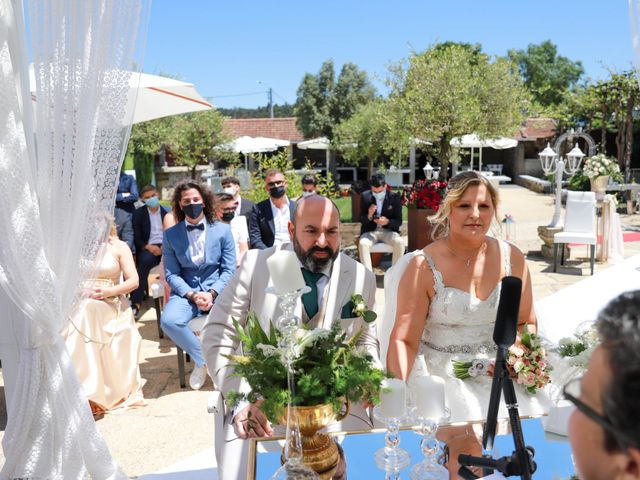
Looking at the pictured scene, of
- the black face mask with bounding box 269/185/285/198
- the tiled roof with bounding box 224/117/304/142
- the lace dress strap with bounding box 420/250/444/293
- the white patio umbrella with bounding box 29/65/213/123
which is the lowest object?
the lace dress strap with bounding box 420/250/444/293

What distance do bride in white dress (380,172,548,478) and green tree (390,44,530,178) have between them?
9437 mm

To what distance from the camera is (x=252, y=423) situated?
2.45m

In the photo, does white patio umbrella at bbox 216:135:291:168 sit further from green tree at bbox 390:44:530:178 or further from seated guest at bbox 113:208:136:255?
seated guest at bbox 113:208:136:255

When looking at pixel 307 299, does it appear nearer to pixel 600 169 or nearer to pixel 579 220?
pixel 579 220

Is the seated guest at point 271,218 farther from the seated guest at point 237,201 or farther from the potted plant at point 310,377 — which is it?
the potted plant at point 310,377

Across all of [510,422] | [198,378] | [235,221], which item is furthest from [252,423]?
[235,221]

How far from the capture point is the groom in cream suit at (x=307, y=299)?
282cm

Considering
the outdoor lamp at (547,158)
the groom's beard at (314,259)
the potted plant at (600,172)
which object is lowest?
the groom's beard at (314,259)

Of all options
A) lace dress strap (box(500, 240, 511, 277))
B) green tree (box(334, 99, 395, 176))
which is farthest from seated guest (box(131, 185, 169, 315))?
green tree (box(334, 99, 395, 176))

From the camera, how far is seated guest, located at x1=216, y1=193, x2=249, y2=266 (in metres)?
6.57

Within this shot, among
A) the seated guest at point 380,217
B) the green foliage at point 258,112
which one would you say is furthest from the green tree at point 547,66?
the seated guest at point 380,217

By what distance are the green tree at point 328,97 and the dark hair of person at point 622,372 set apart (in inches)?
1406

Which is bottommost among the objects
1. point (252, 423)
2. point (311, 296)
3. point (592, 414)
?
point (252, 423)

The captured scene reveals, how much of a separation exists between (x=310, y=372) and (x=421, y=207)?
7347mm
